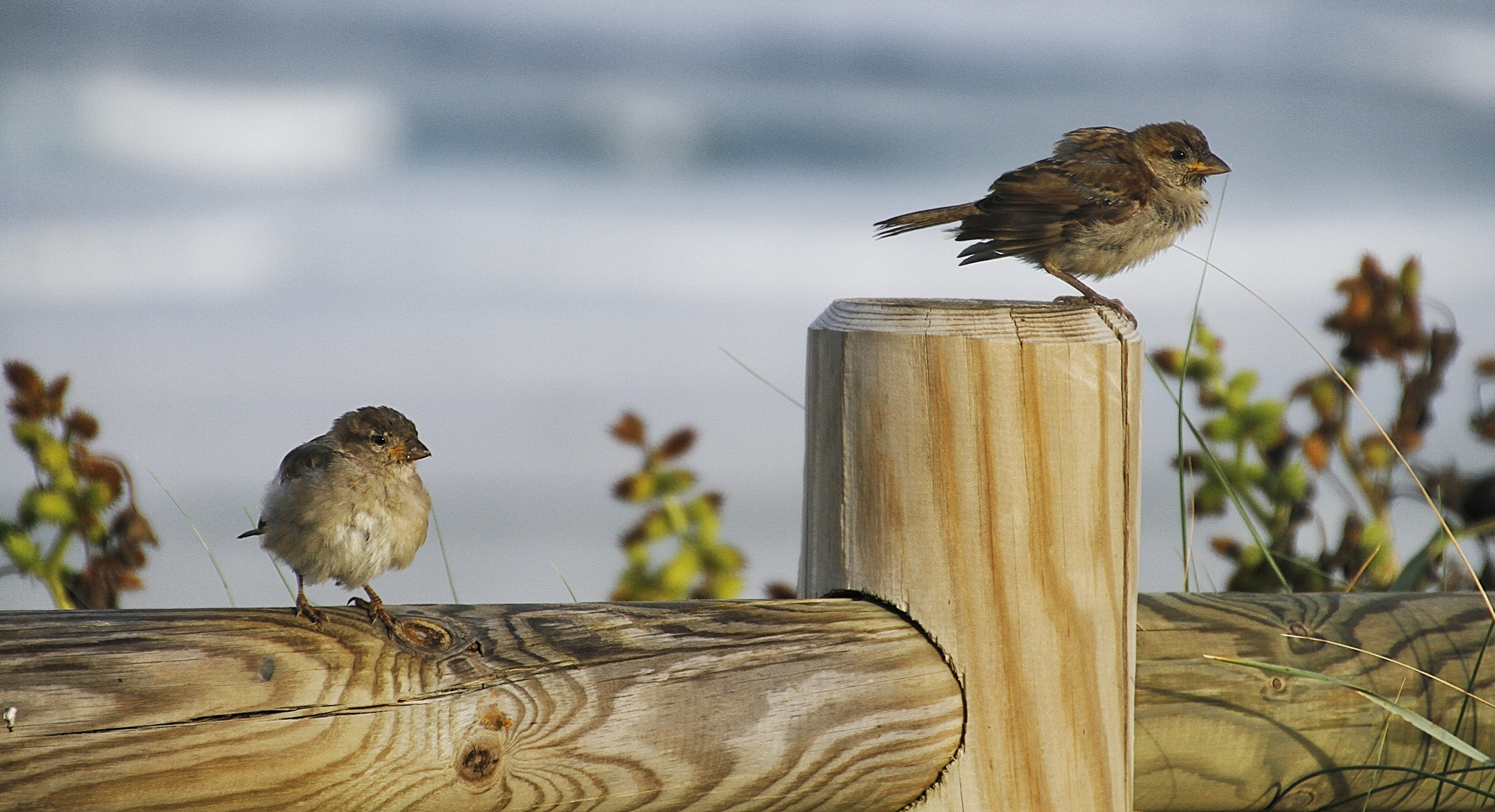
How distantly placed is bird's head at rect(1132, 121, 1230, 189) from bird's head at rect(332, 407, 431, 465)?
6.30 feet

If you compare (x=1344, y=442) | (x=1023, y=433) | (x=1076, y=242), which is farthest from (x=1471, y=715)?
(x=1344, y=442)

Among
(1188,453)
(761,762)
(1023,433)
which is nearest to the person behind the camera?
(761,762)

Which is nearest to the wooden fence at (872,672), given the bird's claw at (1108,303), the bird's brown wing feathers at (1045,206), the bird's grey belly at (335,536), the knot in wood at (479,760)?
the knot in wood at (479,760)

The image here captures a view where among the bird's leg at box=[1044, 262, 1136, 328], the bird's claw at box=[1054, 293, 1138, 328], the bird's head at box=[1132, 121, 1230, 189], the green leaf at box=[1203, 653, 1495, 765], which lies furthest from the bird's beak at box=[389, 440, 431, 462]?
the bird's head at box=[1132, 121, 1230, 189]

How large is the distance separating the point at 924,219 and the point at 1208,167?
88 centimetres

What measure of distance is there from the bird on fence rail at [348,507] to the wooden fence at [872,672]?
25.7 inches

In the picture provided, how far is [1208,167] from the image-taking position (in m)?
3.11

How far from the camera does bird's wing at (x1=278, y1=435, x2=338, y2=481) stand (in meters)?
2.17

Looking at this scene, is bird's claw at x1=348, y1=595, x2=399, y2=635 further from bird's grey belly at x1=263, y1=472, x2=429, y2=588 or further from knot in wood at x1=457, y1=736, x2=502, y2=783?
bird's grey belly at x1=263, y1=472, x2=429, y2=588

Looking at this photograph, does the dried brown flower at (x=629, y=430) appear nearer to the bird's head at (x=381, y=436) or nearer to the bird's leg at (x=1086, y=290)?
the bird's head at (x=381, y=436)

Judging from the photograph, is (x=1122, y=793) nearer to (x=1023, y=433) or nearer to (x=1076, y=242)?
(x=1023, y=433)

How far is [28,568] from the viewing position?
2611 millimetres

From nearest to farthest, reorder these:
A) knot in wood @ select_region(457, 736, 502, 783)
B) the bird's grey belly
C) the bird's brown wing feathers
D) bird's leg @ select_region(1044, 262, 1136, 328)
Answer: knot in wood @ select_region(457, 736, 502, 783)
the bird's grey belly
bird's leg @ select_region(1044, 262, 1136, 328)
the bird's brown wing feathers

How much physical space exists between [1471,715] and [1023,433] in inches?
41.0
